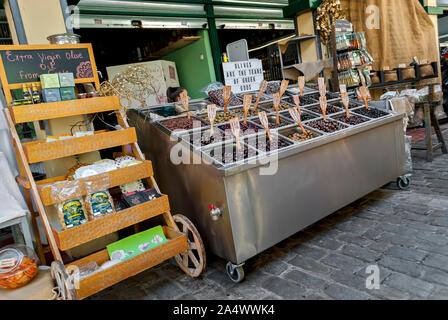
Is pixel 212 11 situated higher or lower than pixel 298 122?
higher

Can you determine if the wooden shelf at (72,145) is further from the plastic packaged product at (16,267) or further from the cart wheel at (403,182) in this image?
the cart wheel at (403,182)

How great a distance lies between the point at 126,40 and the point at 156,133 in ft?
19.1

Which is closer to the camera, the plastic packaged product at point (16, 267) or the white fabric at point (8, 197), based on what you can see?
the plastic packaged product at point (16, 267)

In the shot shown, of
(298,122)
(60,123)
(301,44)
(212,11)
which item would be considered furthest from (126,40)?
(298,122)

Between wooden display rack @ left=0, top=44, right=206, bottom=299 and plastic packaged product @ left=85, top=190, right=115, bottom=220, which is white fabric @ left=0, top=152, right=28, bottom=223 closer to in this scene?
wooden display rack @ left=0, top=44, right=206, bottom=299

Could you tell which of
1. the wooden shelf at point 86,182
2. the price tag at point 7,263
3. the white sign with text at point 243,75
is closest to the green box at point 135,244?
the wooden shelf at point 86,182

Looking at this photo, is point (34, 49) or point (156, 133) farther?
point (156, 133)

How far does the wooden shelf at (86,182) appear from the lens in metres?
2.15

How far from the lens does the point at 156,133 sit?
298cm

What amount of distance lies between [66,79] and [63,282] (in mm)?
1522

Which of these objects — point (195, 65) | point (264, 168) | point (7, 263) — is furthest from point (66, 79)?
point (195, 65)

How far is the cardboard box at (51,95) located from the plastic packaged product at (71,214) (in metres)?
0.80

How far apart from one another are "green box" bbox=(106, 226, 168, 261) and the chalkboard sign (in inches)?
59.1
